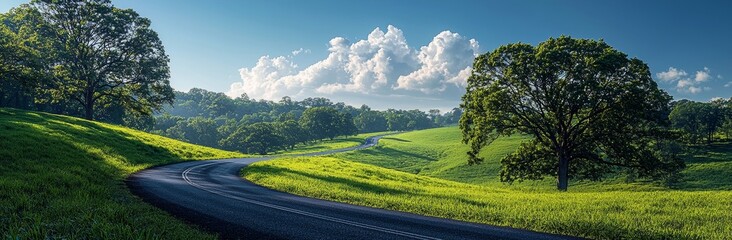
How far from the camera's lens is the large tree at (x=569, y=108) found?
25.8 m

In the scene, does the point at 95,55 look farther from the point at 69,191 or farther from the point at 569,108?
the point at 569,108

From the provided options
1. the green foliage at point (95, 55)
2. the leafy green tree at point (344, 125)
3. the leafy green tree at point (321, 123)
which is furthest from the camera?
the leafy green tree at point (344, 125)

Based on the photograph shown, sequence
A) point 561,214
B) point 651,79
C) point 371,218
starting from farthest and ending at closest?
1. point 651,79
2. point 561,214
3. point 371,218

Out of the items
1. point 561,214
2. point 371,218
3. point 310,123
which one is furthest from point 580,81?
point 310,123

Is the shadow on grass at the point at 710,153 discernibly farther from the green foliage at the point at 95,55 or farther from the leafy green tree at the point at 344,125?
the leafy green tree at the point at 344,125

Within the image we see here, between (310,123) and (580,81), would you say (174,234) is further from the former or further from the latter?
(310,123)

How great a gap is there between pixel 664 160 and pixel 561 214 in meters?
21.6

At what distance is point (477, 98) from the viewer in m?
30.1

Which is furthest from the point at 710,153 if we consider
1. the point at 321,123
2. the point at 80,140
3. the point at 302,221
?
the point at 321,123

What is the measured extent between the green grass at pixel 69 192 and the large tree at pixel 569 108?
24.8 m

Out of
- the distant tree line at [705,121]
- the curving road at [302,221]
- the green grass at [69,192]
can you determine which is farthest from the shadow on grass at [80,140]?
the distant tree line at [705,121]

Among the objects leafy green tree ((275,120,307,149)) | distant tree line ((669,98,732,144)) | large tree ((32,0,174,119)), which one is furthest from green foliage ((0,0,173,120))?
distant tree line ((669,98,732,144))

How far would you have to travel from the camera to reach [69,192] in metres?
12.8

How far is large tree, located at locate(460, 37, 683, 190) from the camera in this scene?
25.8m
